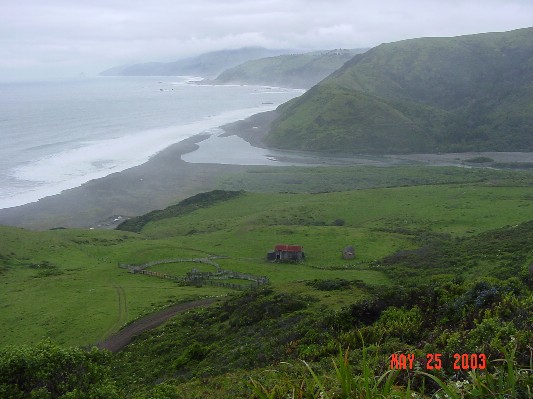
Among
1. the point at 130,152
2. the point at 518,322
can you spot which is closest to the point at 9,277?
the point at 518,322

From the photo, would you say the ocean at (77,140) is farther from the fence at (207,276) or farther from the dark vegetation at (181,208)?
the fence at (207,276)

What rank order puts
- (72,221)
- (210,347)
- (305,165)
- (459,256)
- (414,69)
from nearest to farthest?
(210,347) < (459,256) < (72,221) < (305,165) < (414,69)

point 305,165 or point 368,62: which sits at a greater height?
point 368,62

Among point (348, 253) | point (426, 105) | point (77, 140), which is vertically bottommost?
point (348, 253)

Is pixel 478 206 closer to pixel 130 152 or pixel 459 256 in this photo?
pixel 459 256

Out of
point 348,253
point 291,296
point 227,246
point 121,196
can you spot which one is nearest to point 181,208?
point 121,196
